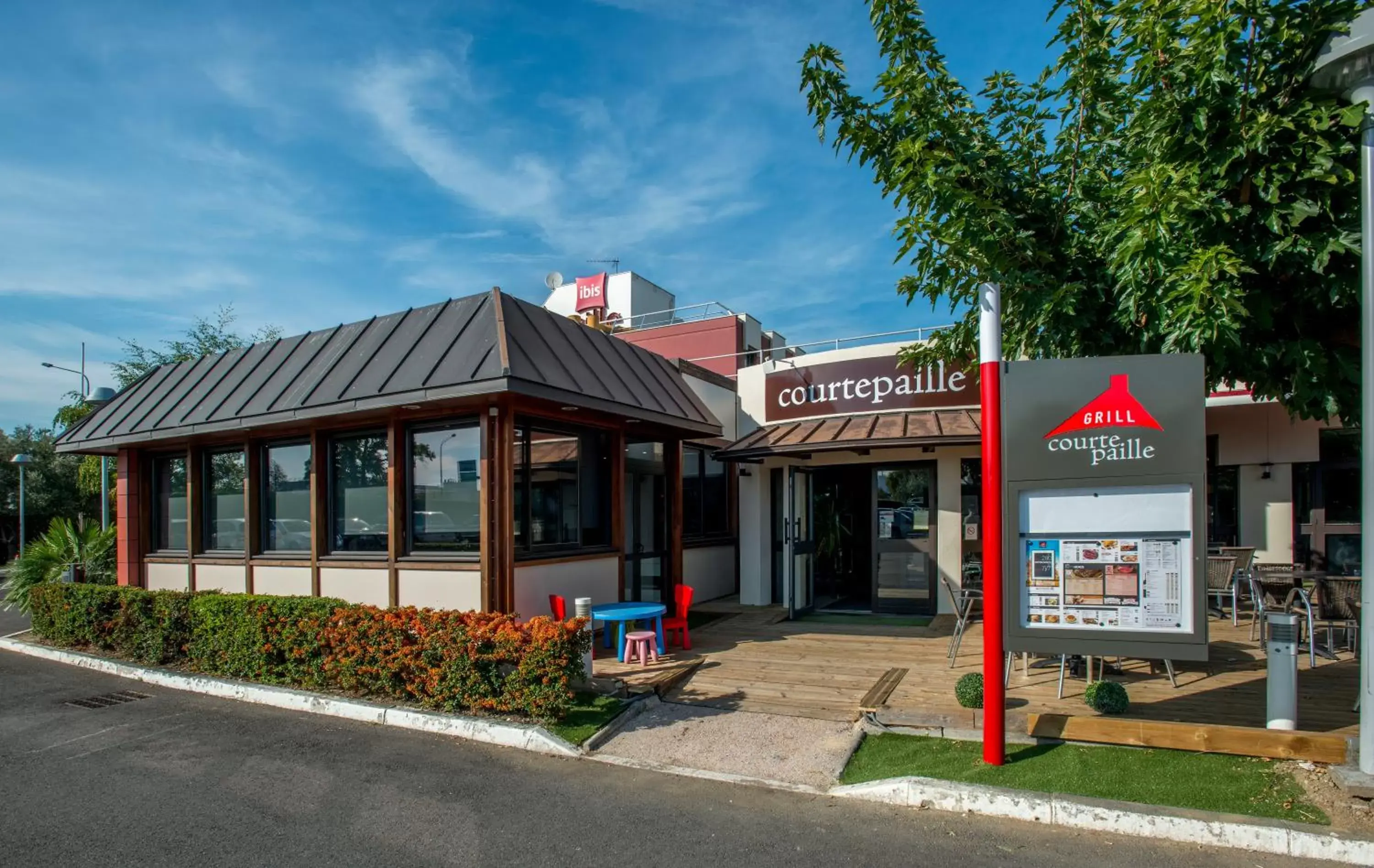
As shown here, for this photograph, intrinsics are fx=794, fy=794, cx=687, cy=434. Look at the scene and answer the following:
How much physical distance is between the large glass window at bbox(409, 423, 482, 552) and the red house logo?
608 centimetres

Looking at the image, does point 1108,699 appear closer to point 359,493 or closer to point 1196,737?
point 1196,737

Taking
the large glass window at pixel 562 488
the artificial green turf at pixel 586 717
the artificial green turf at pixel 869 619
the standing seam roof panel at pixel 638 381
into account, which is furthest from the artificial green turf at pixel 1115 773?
the standing seam roof panel at pixel 638 381

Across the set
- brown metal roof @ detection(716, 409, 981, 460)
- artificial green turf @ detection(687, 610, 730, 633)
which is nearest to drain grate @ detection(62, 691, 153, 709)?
artificial green turf @ detection(687, 610, 730, 633)

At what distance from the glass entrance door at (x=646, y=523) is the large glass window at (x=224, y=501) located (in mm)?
5882

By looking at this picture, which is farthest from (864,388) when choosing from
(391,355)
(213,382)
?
(213,382)

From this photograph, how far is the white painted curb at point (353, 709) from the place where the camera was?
650cm

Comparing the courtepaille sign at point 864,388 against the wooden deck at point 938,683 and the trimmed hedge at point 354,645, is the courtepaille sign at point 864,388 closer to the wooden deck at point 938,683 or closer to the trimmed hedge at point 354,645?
the wooden deck at point 938,683

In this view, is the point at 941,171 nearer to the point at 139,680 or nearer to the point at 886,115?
the point at 886,115

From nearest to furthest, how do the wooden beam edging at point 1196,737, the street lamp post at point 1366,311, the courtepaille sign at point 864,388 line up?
1. the street lamp post at point 1366,311
2. the wooden beam edging at point 1196,737
3. the courtepaille sign at point 864,388

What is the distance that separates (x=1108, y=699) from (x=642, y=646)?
461cm

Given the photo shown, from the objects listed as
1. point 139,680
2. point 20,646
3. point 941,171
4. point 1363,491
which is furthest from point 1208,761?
point 20,646

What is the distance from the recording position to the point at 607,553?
1051 centimetres

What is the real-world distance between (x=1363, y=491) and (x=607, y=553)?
779 cm

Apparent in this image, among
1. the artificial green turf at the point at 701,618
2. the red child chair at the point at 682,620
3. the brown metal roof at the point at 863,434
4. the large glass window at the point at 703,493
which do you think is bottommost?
the artificial green turf at the point at 701,618
